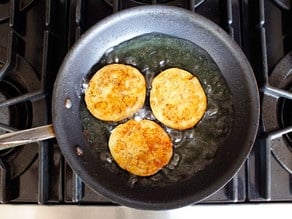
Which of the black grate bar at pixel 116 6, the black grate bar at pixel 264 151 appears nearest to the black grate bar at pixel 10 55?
the black grate bar at pixel 116 6

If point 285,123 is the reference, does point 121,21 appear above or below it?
above

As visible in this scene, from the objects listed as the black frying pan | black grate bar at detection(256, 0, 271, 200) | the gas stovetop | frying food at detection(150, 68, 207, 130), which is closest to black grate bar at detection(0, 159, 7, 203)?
the gas stovetop

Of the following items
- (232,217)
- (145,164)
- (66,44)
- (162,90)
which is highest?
(66,44)

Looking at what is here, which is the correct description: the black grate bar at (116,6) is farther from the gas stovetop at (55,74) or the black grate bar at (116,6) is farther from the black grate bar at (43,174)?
the black grate bar at (43,174)

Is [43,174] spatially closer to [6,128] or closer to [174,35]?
[6,128]

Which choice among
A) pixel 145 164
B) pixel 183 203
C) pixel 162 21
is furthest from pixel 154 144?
pixel 162 21

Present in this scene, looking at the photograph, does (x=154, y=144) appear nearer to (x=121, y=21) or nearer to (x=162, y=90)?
(x=162, y=90)

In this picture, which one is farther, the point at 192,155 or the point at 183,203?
the point at 192,155

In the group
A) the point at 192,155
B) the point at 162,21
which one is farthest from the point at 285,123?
the point at 162,21

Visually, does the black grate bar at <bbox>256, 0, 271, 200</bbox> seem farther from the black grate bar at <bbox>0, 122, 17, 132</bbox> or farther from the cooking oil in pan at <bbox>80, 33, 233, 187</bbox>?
the black grate bar at <bbox>0, 122, 17, 132</bbox>
